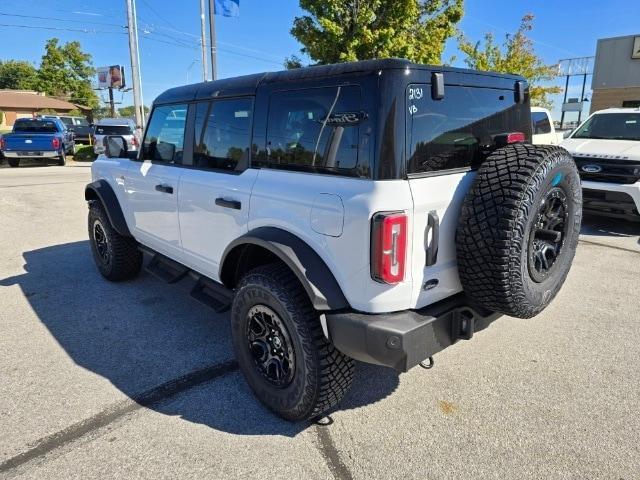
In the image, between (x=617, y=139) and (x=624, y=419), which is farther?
(x=617, y=139)

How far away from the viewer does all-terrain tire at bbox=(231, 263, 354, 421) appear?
235 centimetres

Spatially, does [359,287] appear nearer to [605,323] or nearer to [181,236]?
[181,236]

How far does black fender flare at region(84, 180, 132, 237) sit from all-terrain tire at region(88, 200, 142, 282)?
17 cm

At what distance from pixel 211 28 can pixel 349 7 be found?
637 cm

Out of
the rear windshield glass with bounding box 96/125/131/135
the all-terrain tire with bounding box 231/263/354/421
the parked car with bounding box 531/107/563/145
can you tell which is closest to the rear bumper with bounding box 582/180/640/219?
the parked car with bounding box 531/107/563/145

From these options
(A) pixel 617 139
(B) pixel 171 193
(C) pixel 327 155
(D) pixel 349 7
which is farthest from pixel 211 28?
(C) pixel 327 155

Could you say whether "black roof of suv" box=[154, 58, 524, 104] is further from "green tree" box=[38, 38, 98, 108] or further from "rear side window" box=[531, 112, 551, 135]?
"green tree" box=[38, 38, 98, 108]

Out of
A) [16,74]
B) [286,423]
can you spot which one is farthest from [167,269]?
[16,74]

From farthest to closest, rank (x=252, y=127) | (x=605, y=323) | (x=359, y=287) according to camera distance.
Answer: (x=605, y=323), (x=252, y=127), (x=359, y=287)

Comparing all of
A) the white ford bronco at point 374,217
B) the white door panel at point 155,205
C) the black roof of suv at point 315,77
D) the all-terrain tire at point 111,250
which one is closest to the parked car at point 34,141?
the all-terrain tire at point 111,250

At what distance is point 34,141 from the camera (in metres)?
15.8

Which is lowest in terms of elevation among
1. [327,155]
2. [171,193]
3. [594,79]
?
[171,193]

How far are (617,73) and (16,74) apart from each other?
7890cm

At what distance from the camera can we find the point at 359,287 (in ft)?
7.25
